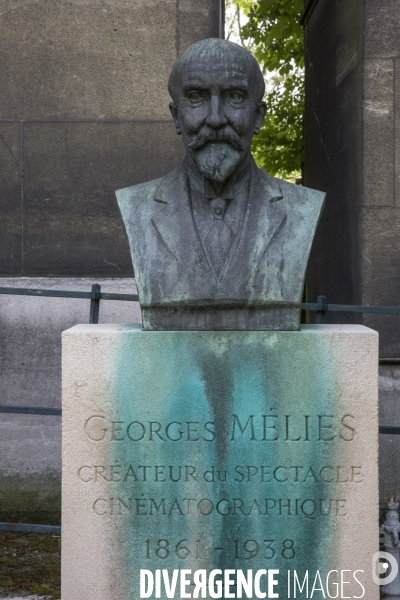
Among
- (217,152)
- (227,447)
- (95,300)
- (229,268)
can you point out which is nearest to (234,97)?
(217,152)

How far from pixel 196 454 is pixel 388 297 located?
120 inches

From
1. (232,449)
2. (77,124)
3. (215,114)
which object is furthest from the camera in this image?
(77,124)

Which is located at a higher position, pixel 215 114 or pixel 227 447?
pixel 215 114

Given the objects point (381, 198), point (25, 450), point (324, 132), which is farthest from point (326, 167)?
point (25, 450)

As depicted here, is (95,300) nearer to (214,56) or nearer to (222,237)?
(222,237)

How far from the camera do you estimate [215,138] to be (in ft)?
12.1

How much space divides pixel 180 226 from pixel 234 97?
2.01 feet

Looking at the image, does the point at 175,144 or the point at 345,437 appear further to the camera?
the point at 175,144

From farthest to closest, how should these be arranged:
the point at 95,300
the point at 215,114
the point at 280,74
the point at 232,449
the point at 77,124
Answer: the point at 280,74
the point at 77,124
the point at 95,300
the point at 232,449
the point at 215,114

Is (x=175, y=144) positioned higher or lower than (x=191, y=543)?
higher

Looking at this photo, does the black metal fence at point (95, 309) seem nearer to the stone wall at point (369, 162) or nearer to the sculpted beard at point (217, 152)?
the sculpted beard at point (217, 152)

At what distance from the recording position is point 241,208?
12.9 ft

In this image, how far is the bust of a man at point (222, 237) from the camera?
3.74 metres

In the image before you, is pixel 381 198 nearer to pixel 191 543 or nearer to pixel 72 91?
pixel 72 91
